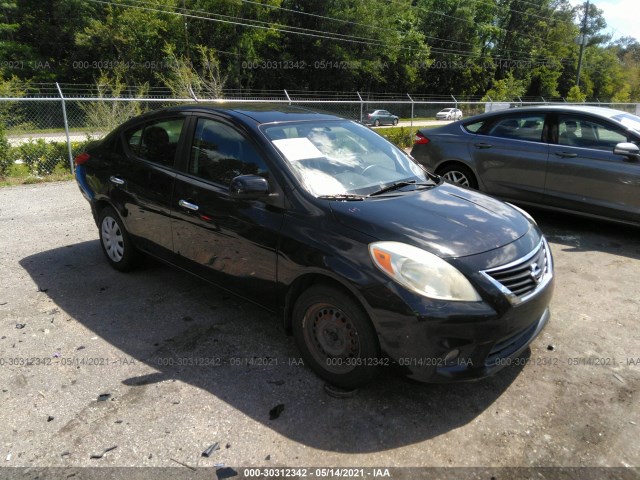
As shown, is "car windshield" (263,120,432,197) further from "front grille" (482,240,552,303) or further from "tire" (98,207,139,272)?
"tire" (98,207,139,272)

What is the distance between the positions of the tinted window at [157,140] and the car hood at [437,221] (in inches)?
69.3

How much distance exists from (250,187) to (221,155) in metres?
0.69

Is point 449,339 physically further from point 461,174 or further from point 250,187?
point 461,174

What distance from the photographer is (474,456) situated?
8.07ft

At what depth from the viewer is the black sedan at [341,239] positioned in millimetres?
2596

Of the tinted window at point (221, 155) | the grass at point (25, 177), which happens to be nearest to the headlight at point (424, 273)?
the tinted window at point (221, 155)

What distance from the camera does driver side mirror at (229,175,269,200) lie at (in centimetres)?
307

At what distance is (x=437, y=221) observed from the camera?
2975 mm

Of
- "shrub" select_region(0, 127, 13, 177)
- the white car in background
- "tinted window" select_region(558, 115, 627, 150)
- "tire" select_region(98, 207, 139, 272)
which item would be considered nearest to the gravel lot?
"tire" select_region(98, 207, 139, 272)

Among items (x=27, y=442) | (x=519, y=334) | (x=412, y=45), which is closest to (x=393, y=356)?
(x=519, y=334)

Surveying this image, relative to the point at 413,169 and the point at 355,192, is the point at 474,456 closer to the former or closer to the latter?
the point at 355,192

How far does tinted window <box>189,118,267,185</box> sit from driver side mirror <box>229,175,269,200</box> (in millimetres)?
173

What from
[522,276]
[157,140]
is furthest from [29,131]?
[522,276]

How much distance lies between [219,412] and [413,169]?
2450 millimetres
